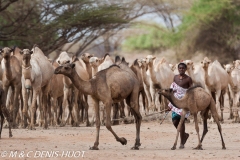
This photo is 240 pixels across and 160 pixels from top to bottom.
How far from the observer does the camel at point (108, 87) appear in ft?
40.1

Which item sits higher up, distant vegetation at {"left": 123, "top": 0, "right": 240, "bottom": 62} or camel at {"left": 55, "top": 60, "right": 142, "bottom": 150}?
distant vegetation at {"left": 123, "top": 0, "right": 240, "bottom": 62}

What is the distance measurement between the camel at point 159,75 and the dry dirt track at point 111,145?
11.2 ft

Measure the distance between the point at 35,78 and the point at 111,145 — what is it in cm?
430

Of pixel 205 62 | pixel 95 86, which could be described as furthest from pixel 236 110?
pixel 95 86

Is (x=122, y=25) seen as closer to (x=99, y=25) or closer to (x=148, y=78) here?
(x=99, y=25)

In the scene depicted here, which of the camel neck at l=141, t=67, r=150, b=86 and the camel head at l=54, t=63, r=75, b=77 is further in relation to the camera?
the camel neck at l=141, t=67, r=150, b=86

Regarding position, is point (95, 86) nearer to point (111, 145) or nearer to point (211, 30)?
point (111, 145)

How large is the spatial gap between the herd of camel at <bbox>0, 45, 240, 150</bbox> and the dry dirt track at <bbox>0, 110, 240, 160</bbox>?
41 cm

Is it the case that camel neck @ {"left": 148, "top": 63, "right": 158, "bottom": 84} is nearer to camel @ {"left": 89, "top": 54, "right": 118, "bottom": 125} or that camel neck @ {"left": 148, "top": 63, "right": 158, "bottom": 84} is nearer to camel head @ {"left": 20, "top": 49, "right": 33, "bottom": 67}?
camel @ {"left": 89, "top": 54, "right": 118, "bottom": 125}

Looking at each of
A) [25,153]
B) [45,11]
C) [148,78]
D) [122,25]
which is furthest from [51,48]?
[25,153]

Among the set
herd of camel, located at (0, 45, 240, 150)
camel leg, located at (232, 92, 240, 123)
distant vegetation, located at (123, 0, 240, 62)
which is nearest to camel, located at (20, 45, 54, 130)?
herd of camel, located at (0, 45, 240, 150)

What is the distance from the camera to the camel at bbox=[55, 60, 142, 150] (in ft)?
40.1

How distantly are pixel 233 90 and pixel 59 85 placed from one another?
18.3ft

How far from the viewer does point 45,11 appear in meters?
30.5
